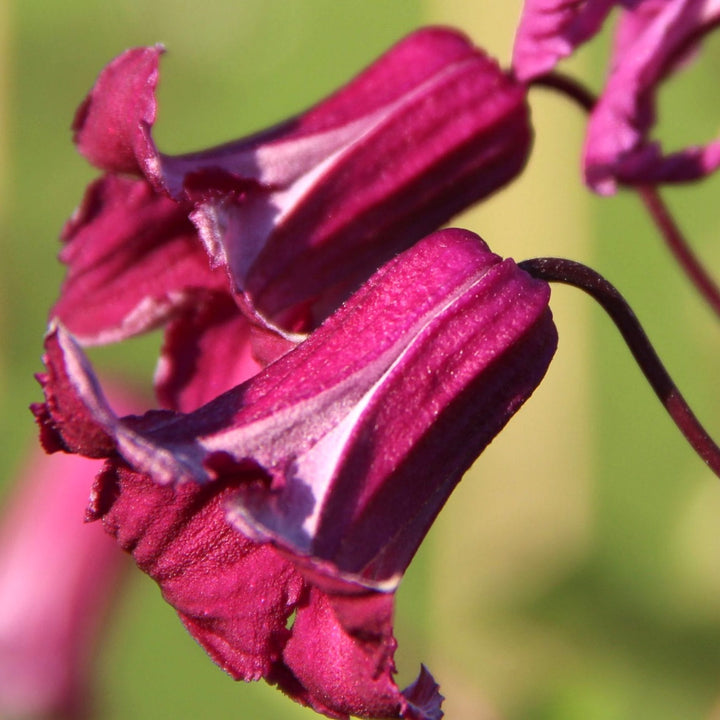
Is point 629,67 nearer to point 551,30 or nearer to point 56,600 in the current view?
point 551,30

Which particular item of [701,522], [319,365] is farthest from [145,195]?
[701,522]

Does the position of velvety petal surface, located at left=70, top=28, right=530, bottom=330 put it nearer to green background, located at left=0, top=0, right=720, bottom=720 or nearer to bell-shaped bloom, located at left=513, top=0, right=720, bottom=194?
bell-shaped bloom, located at left=513, top=0, right=720, bottom=194

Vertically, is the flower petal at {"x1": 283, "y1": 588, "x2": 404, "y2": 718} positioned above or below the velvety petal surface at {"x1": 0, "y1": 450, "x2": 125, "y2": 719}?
above

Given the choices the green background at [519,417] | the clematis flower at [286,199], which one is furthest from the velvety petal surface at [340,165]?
the green background at [519,417]

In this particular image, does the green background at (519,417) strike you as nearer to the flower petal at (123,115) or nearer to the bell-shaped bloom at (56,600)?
the bell-shaped bloom at (56,600)

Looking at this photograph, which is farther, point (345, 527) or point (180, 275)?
point (180, 275)

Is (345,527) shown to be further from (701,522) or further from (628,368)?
(628,368)

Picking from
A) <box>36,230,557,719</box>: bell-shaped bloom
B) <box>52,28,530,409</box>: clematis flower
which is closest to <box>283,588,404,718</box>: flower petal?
<box>36,230,557,719</box>: bell-shaped bloom
